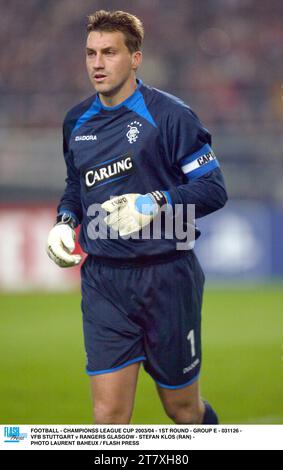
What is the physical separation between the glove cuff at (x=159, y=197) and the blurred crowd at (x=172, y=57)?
7.26m

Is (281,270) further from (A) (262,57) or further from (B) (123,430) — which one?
(B) (123,430)

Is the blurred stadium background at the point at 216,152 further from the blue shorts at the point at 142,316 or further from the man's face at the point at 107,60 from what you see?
the man's face at the point at 107,60

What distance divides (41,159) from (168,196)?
6771mm

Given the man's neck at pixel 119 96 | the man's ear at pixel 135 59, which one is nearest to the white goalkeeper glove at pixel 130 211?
the man's neck at pixel 119 96

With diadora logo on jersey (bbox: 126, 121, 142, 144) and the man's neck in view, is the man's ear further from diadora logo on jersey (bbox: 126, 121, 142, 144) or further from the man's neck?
diadora logo on jersey (bbox: 126, 121, 142, 144)

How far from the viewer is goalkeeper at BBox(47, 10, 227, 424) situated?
3.12m

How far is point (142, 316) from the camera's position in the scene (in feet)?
10.4

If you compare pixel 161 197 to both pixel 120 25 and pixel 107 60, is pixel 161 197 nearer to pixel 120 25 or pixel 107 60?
pixel 107 60

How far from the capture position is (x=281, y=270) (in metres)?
9.87

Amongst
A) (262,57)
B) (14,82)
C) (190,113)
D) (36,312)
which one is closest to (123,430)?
(190,113)

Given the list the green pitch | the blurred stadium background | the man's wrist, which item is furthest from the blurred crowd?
the man's wrist

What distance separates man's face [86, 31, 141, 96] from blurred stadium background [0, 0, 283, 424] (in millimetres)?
2627

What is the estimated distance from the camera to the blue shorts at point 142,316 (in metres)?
3.14

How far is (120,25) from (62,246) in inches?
33.1
